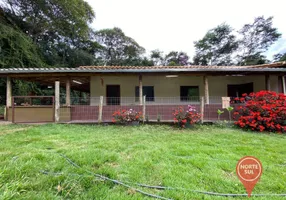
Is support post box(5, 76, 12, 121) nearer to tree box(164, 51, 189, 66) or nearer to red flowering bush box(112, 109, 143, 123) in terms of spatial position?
red flowering bush box(112, 109, 143, 123)

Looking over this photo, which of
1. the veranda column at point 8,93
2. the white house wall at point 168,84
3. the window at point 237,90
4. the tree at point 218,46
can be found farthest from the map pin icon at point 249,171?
the tree at point 218,46

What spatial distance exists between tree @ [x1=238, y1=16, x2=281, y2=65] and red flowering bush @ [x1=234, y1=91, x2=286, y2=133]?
1934 cm

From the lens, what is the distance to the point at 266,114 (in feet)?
19.7

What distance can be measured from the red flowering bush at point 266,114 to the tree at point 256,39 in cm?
1934

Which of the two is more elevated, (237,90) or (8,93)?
(237,90)

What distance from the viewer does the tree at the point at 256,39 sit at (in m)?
22.7

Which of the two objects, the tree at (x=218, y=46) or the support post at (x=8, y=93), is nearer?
the support post at (x=8, y=93)

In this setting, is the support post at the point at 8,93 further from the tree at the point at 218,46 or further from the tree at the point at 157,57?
the tree at the point at 218,46

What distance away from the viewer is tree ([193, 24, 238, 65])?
25541 millimetres

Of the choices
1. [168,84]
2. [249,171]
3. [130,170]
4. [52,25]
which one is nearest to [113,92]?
[168,84]

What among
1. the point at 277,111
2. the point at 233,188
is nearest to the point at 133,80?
the point at 277,111

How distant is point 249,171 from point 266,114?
5.98 m

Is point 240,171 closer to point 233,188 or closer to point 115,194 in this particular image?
point 233,188

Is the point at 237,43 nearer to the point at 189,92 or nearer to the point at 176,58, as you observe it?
the point at 176,58
